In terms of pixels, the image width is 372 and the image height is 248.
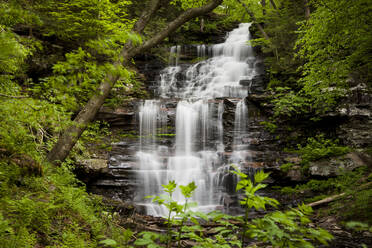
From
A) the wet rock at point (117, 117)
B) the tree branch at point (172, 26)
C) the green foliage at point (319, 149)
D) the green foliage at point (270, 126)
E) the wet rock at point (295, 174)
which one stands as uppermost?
the tree branch at point (172, 26)

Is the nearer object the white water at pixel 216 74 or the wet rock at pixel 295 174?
the wet rock at pixel 295 174

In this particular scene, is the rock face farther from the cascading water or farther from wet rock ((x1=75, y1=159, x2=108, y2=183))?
the cascading water

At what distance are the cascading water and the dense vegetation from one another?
2.18 meters

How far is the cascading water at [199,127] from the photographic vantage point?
899cm

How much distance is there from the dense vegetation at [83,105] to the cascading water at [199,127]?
7.14 ft

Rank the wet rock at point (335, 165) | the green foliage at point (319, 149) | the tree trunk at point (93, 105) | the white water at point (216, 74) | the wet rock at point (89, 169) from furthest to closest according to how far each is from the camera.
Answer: the white water at point (216, 74) → the green foliage at point (319, 149) → the wet rock at point (89, 169) → the wet rock at point (335, 165) → the tree trunk at point (93, 105)

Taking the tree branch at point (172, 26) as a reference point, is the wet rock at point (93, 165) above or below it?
below

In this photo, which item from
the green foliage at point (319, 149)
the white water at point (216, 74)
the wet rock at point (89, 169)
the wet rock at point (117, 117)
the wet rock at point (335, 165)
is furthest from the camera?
the white water at point (216, 74)

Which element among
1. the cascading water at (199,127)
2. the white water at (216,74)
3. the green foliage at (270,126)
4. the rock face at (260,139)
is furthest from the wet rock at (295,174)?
the white water at (216,74)

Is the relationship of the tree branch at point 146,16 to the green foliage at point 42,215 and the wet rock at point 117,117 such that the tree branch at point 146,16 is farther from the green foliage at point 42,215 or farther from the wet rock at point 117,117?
the wet rock at point 117,117

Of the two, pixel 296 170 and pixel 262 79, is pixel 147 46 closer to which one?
pixel 296 170

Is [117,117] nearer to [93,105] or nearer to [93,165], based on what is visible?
[93,165]

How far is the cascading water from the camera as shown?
29.5 feet

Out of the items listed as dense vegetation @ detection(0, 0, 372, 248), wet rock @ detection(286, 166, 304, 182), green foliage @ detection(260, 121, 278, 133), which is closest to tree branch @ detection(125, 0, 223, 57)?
dense vegetation @ detection(0, 0, 372, 248)
